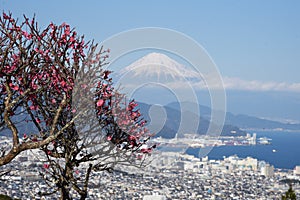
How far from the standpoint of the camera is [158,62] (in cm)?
511

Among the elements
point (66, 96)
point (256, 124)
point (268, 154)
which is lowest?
point (268, 154)

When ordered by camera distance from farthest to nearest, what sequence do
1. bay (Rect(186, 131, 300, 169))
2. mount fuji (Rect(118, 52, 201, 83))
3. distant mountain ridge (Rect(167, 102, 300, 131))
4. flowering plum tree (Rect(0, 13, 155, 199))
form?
distant mountain ridge (Rect(167, 102, 300, 131))
bay (Rect(186, 131, 300, 169))
mount fuji (Rect(118, 52, 201, 83))
flowering plum tree (Rect(0, 13, 155, 199))

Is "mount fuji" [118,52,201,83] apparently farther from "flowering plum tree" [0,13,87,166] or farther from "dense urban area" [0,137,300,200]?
"dense urban area" [0,137,300,200]

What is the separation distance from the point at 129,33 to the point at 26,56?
Result: 3.36ft

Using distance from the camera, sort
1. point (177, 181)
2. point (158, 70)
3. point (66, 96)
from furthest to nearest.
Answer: point (177, 181), point (158, 70), point (66, 96)

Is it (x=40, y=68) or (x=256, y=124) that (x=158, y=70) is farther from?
(x=256, y=124)

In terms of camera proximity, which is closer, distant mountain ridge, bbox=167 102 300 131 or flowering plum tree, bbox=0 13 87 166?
flowering plum tree, bbox=0 13 87 166

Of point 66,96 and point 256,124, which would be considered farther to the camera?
point 256,124

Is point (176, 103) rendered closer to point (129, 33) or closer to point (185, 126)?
point (185, 126)

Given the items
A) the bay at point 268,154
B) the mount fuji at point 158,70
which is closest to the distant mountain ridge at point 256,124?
the bay at point 268,154

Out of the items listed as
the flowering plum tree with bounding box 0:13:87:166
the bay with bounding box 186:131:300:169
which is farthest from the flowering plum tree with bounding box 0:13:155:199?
the bay with bounding box 186:131:300:169

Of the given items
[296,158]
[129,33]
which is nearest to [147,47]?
[129,33]

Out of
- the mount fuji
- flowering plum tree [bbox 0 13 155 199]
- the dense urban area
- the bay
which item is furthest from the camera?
the bay

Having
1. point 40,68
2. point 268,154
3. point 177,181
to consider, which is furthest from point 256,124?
point 40,68
